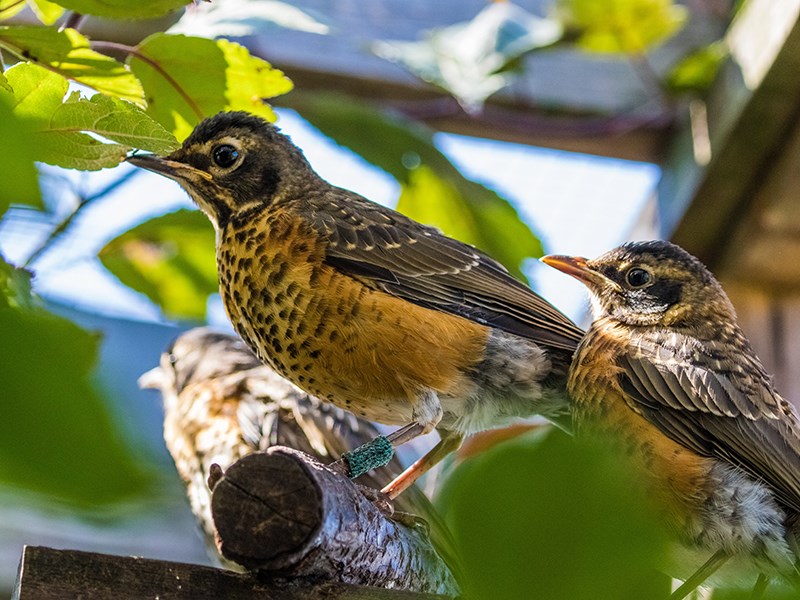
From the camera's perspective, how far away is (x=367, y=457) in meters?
1.33

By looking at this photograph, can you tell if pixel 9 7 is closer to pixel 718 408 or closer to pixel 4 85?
pixel 4 85

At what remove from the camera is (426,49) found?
8.28ft

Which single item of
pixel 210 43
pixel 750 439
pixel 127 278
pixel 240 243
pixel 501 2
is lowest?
pixel 127 278

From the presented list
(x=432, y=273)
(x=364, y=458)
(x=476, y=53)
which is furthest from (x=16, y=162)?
(x=476, y=53)

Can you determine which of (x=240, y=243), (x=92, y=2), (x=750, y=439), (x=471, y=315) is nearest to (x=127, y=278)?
(x=240, y=243)

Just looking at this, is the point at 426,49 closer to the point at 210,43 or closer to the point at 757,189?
the point at 757,189

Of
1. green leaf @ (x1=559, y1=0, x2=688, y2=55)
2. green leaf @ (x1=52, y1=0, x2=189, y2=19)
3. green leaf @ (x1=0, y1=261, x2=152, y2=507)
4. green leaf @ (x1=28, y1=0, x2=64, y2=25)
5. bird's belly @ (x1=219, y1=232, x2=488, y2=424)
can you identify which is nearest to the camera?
green leaf @ (x1=0, y1=261, x2=152, y2=507)

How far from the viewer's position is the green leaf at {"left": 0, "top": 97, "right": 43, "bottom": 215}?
251 millimetres

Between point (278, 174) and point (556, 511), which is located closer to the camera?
point (556, 511)

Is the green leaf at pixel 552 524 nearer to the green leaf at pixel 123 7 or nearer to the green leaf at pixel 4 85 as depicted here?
the green leaf at pixel 4 85

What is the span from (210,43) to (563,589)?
0.93 m

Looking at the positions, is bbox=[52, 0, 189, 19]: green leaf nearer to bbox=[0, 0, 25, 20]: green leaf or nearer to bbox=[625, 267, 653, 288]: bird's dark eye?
bbox=[0, 0, 25, 20]: green leaf

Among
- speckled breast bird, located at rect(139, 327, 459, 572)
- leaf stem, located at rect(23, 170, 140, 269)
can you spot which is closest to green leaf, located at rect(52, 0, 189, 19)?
leaf stem, located at rect(23, 170, 140, 269)

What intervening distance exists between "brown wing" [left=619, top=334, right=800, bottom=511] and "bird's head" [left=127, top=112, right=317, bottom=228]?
2.20 feet
